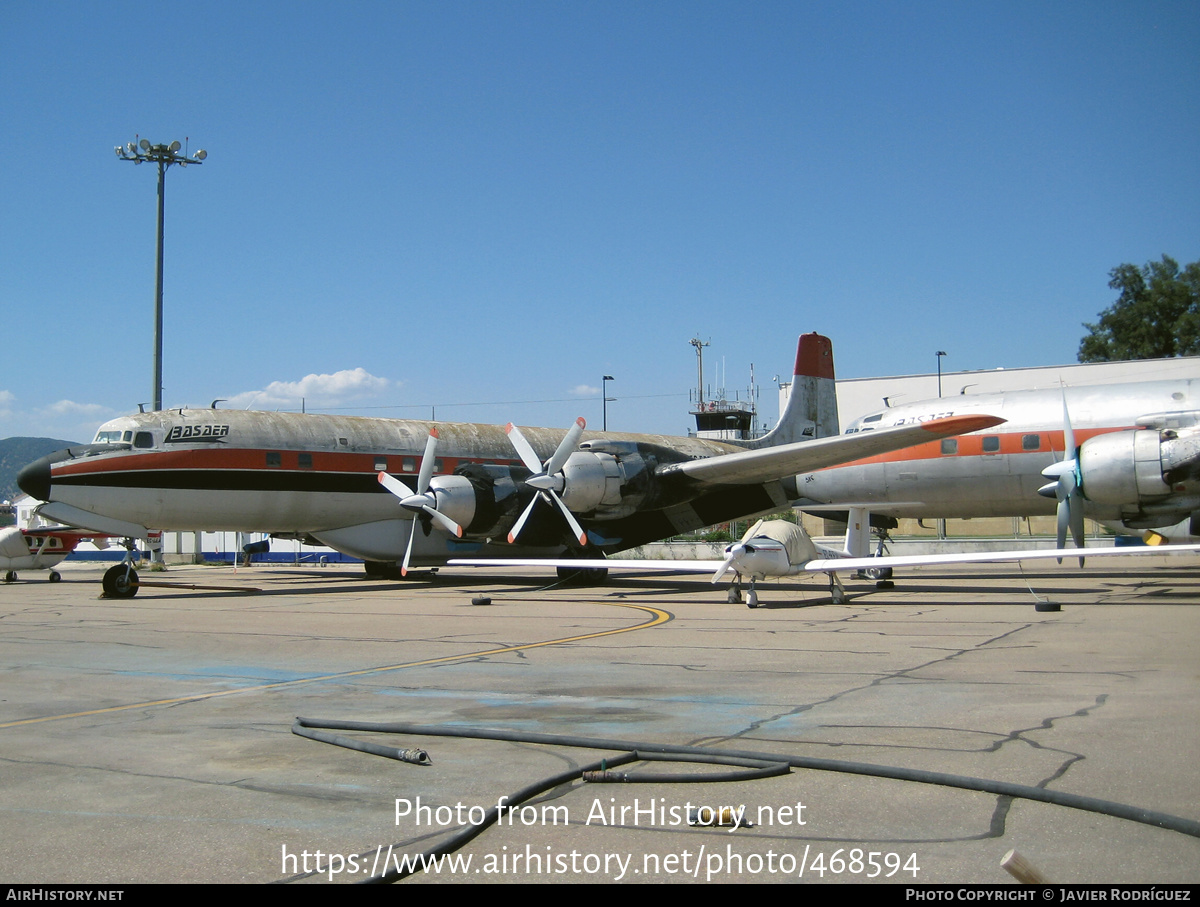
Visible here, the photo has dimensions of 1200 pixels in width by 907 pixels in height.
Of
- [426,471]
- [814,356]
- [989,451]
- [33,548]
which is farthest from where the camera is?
[33,548]

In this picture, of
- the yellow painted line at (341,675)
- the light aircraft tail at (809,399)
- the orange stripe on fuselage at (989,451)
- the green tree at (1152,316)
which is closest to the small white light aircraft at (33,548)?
the light aircraft tail at (809,399)

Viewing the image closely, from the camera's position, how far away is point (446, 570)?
33.2 metres

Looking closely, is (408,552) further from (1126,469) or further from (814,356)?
(1126,469)

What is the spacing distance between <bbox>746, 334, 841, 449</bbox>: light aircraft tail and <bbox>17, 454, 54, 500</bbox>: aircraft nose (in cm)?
1984

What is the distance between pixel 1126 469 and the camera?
18.5 metres

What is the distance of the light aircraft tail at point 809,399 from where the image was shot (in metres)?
29.6

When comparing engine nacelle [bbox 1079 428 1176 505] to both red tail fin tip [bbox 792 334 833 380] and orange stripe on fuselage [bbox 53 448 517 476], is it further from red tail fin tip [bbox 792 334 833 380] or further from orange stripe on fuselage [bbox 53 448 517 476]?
orange stripe on fuselage [bbox 53 448 517 476]

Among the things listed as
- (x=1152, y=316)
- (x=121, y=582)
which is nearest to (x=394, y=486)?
(x=121, y=582)

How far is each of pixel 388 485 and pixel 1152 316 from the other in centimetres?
6710

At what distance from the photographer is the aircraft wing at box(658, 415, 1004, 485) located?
1802 cm

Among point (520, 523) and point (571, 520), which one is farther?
point (520, 523)

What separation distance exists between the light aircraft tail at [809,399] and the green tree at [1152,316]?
49.5m

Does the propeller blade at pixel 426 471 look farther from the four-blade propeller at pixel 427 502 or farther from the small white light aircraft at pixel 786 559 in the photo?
the small white light aircraft at pixel 786 559

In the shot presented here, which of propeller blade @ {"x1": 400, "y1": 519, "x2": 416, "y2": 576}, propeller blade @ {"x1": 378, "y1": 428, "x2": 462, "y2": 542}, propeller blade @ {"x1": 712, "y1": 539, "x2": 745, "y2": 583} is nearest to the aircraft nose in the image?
propeller blade @ {"x1": 378, "y1": 428, "x2": 462, "y2": 542}
